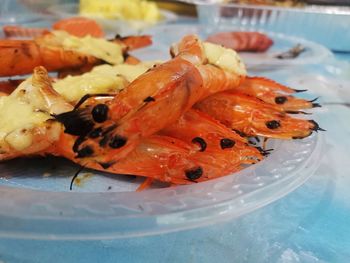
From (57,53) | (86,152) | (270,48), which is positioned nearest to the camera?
(86,152)

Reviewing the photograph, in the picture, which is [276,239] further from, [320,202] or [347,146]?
[347,146]

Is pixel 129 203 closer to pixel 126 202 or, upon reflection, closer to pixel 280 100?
pixel 126 202


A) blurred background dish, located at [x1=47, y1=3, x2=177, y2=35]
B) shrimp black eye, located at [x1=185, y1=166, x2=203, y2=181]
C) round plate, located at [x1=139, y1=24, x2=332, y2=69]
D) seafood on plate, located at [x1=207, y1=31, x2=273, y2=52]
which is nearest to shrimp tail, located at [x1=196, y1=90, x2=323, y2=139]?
shrimp black eye, located at [x1=185, y1=166, x2=203, y2=181]

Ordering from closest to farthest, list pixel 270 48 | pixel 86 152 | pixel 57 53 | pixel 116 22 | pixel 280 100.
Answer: pixel 86 152 < pixel 280 100 < pixel 57 53 < pixel 270 48 < pixel 116 22

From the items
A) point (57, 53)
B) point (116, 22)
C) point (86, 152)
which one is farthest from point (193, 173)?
point (116, 22)

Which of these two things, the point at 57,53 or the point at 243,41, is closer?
the point at 57,53

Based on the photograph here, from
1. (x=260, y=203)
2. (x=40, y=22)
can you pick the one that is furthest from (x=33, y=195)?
(x=40, y=22)

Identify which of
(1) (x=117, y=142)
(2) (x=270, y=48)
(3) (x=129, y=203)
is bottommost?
(2) (x=270, y=48)

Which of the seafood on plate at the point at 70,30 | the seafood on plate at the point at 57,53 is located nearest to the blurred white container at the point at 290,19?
the seafood on plate at the point at 70,30

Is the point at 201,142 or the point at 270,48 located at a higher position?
the point at 201,142
